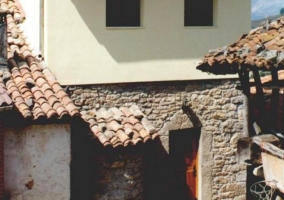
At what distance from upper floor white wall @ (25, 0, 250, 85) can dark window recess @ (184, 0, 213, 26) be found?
0.13m

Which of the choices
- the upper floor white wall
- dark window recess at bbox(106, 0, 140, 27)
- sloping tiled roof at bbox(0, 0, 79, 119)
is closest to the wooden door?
the upper floor white wall

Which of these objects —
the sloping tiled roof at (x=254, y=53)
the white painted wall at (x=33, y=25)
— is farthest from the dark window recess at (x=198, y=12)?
the sloping tiled roof at (x=254, y=53)

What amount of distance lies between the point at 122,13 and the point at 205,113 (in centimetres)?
239

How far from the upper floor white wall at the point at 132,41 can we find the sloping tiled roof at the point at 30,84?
39cm

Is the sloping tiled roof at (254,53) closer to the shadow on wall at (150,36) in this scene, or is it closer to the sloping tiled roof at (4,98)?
the sloping tiled roof at (4,98)

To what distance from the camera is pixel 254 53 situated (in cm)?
667

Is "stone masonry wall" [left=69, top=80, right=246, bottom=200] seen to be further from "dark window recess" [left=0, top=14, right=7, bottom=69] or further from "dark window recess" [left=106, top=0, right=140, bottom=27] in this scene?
"dark window recess" [left=0, top=14, right=7, bottom=69]

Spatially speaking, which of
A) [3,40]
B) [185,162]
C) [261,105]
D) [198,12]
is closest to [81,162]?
[185,162]

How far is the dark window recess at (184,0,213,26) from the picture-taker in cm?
1131

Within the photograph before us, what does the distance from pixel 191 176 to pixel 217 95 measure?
1.60 metres

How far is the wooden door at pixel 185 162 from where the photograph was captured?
1144cm

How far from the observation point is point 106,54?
10586mm

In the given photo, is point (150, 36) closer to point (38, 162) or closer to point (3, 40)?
point (3, 40)

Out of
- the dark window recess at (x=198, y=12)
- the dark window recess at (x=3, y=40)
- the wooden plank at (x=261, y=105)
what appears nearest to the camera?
the wooden plank at (x=261, y=105)
